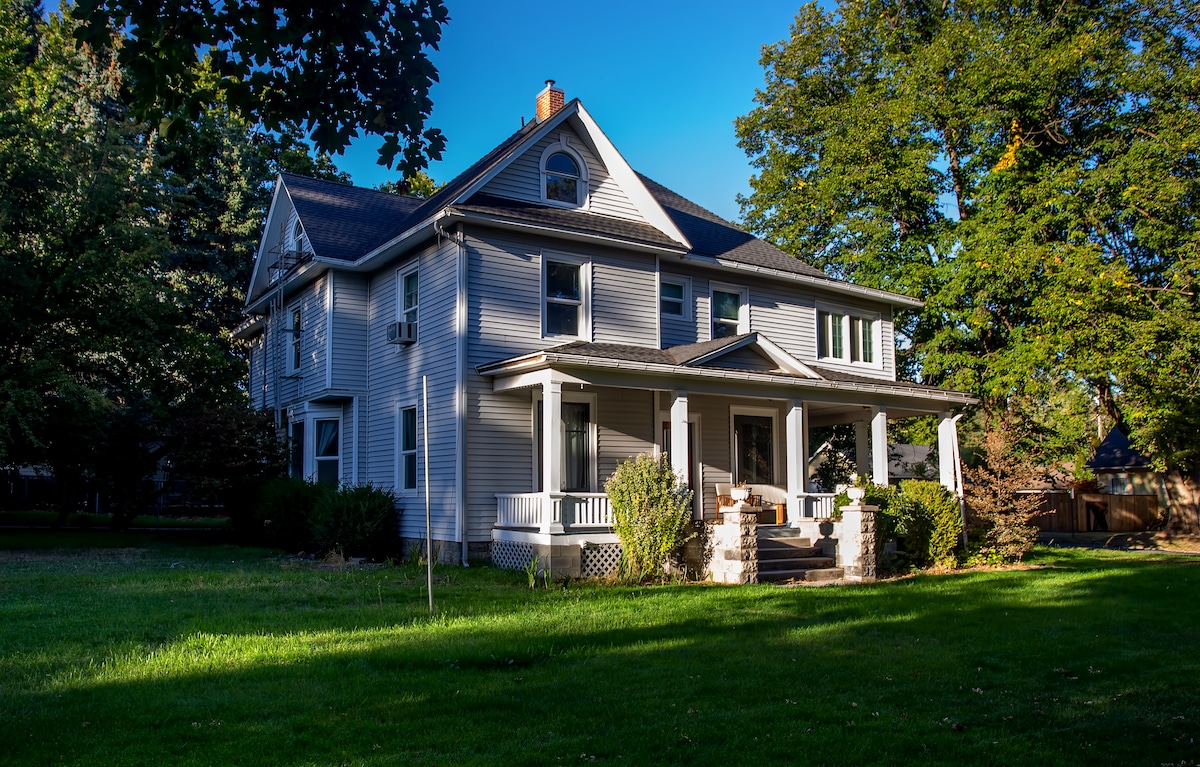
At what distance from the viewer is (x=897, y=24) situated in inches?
1170

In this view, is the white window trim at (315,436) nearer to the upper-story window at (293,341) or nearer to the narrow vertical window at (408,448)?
the upper-story window at (293,341)

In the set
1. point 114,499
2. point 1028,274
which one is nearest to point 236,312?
point 114,499

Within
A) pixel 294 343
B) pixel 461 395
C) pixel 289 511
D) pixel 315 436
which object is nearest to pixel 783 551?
pixel 461 395

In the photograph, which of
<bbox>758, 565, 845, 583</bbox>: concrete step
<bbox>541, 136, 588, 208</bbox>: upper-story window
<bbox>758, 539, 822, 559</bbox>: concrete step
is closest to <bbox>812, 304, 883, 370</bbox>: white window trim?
<bbox>758, 539, 822, 559</bbox>: concrete step

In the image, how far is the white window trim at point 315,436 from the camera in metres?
19.3

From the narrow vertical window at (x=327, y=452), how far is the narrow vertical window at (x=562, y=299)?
19.1 feet

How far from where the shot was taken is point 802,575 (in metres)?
14.8

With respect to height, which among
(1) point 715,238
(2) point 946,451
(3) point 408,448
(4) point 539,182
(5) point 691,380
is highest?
(4) point 539,182

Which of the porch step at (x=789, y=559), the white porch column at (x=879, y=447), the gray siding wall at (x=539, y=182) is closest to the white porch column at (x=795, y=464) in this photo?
the porch step at (x=789, y=559)

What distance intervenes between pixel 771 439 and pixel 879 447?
100 inches

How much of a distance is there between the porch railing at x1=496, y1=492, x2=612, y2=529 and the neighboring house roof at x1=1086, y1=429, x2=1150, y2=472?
82.1 feet

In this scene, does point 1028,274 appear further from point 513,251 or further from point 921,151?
point 513,251

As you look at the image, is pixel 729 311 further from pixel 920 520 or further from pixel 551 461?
pixel 551 461

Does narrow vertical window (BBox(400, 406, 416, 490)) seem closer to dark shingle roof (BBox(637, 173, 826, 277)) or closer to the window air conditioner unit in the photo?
the window air conditioner unit
